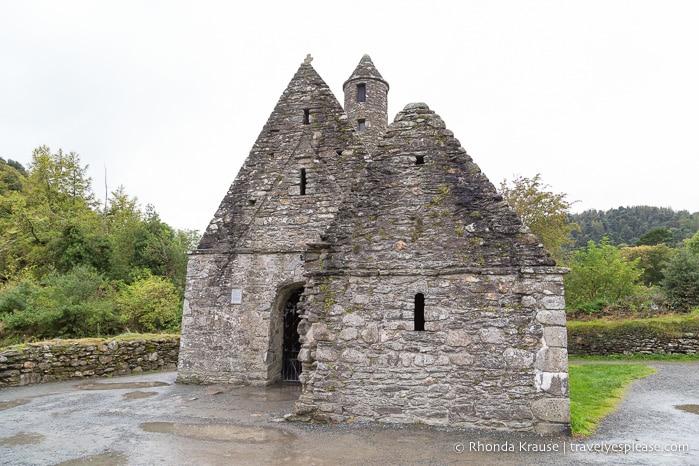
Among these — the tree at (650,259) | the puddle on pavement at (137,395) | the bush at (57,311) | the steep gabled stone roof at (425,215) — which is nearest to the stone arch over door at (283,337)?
the puddle on pavement at (137,395)

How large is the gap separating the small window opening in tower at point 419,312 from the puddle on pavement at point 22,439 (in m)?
5.74

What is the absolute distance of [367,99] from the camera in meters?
17.7

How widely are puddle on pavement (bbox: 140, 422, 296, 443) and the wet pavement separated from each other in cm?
1

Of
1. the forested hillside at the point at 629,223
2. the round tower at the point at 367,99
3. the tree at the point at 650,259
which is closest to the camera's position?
the round tower at the point at 367,99

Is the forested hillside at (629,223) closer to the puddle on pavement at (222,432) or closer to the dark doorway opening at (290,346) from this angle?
the dark doorway opening at (290,346)

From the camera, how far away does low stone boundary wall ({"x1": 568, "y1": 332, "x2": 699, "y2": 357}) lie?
15.6m

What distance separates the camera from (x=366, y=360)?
698cm

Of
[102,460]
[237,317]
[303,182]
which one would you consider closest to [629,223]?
[303,182]

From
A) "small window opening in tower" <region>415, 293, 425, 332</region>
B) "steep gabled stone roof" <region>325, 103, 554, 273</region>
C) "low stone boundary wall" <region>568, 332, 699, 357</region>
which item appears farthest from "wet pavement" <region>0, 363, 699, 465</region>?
"low stone boundary wall" <region>568, 332, 699, 357</region>

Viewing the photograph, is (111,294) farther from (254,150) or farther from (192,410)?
(192,410)

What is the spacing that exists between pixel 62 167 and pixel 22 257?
329 inches

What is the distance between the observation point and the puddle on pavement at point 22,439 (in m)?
5.96

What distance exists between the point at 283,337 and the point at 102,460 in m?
5.99

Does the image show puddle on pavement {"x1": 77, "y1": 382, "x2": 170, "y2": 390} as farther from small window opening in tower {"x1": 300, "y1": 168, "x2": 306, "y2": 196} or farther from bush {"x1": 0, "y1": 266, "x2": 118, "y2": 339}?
small window opening in tower {"x1": 300, "y1": 168, "x2": 306, "y2": 196}
